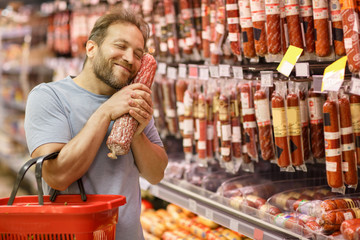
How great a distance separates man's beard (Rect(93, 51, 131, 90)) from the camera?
1.99 m

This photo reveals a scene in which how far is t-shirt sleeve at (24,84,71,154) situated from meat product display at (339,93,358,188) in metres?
1.23

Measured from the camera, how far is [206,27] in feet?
10.00

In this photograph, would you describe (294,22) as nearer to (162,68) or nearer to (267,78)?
(267,78)

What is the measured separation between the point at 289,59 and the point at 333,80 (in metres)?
0.32

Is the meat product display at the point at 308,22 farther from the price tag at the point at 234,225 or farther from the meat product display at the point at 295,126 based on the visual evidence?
the price tag at the point at 234,225

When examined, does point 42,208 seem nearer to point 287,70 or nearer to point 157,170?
point 157,170

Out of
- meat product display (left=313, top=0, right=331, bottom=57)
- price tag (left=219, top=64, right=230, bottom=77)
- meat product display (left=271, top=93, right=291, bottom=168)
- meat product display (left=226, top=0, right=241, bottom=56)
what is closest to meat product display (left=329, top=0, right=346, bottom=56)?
meat product display (left=313, top=0, right=331, bottom=57)

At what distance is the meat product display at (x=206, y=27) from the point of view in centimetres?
304

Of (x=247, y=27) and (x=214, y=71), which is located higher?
(x=247, y=27)

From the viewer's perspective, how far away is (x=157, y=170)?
7.25 ft

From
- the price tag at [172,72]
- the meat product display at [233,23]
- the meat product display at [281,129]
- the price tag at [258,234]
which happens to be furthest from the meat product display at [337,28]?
the price tag at [172,72]

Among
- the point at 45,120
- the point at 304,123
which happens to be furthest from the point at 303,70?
the point at 45,120

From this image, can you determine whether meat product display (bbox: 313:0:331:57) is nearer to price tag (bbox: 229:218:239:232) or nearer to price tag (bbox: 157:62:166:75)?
price tag (bbox: 229:218:239:232)

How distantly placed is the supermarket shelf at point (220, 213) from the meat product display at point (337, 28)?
849mm
